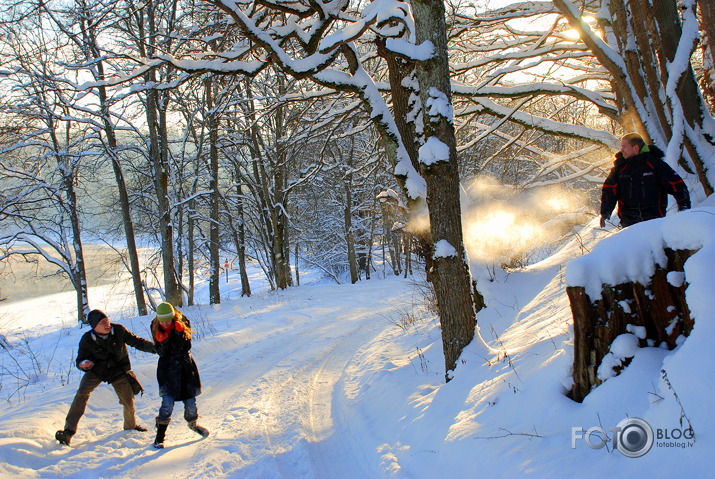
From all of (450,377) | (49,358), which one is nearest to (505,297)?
(450,377)

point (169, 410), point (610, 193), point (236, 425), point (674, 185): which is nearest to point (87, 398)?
point (169, 410)

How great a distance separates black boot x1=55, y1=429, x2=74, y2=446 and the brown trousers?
0.03 metres

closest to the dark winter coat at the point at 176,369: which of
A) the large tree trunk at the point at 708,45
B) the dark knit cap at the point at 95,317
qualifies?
the dark knit cap at the point at 95,317

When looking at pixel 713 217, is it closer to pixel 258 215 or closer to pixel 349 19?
pixel 349 19

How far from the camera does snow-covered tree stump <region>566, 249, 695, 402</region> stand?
2.45 metres

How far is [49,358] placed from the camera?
29.0 feet

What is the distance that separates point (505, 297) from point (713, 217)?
5.06 meters

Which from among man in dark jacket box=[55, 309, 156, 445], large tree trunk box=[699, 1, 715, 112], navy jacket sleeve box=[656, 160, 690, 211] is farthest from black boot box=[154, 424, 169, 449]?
large tree trunk box=[699, 1, 715, 112]

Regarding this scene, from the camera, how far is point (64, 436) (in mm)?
4383

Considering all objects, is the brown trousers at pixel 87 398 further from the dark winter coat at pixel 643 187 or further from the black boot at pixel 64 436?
the dark winter coat at pixel 643 187

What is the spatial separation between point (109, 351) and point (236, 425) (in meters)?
1.72

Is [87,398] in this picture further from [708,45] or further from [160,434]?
[708,45]

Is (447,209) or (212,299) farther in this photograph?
(212,299)

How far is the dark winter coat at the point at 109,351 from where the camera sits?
4.68 metres
